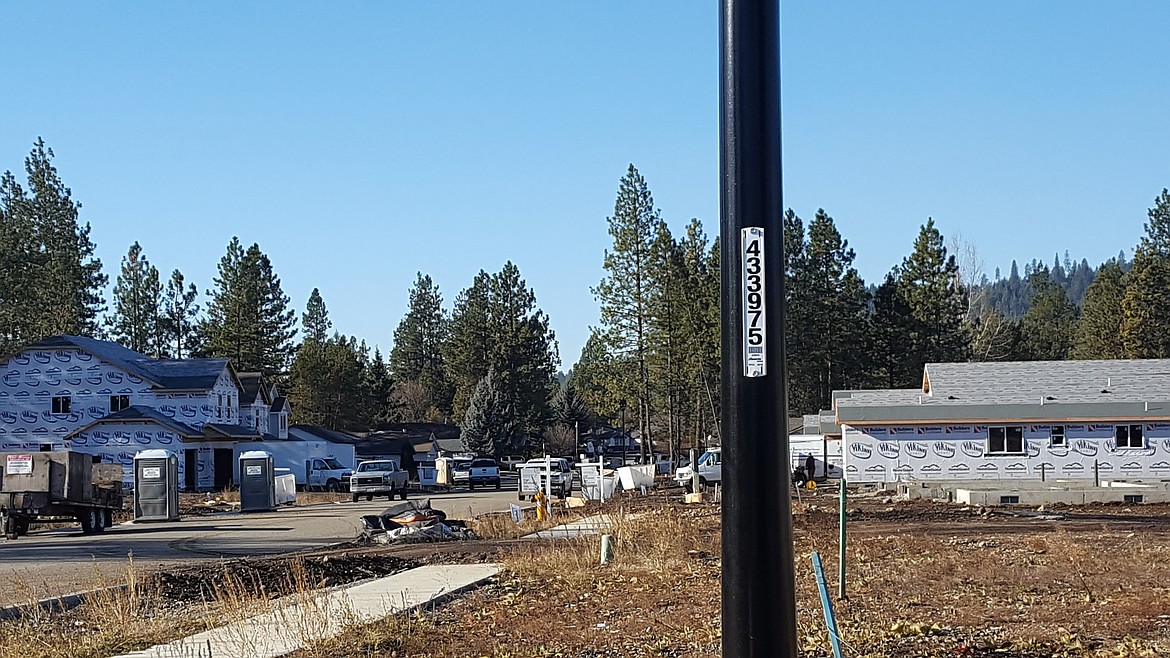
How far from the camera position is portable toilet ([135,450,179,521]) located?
127ft

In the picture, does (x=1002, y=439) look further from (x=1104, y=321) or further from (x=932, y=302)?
(x=1104, y=321)

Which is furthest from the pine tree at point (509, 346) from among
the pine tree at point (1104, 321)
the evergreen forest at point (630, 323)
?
the pine tree at point (1104, 321)

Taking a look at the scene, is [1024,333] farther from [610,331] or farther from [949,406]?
[949,406]

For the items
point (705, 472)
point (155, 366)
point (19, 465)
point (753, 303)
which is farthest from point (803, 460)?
point (753, 303)

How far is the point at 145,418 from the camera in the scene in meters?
62.6

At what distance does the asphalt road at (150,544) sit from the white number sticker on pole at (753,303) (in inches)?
332

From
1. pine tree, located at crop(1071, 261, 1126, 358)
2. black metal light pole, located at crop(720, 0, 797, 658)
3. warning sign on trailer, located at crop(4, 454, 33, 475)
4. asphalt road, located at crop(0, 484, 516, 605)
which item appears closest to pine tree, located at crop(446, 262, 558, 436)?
pine tree, located at crop(1071, 261, 1126, 358)

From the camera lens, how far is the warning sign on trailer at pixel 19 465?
31.0m

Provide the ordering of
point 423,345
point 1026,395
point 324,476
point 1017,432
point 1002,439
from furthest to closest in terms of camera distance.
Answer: point 423,345, point 324,476, point 1026,395, point 1002,439, point 1017,432

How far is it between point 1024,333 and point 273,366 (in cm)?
6005

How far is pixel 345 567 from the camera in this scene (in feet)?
60.1

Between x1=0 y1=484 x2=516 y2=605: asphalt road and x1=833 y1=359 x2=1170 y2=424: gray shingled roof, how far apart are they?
57.9ft

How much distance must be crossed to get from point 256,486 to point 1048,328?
287 ft

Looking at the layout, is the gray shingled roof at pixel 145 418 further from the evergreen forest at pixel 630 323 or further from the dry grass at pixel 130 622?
the dry grass at pixel 130 622
